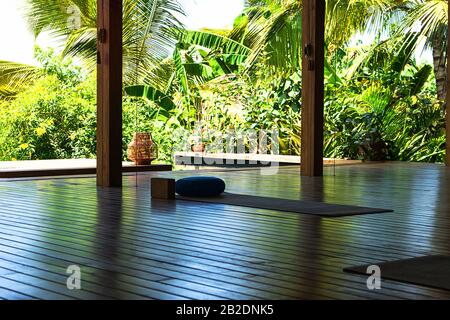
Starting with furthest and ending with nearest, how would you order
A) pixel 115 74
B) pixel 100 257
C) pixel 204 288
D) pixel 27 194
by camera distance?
pixel 115 74 → pixel 27 194 → pixel 100 257 → pixel 204 288

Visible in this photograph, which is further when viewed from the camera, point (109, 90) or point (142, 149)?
point (142, 149)

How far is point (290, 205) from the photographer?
16.9ft

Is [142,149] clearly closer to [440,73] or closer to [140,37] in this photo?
[140,37]

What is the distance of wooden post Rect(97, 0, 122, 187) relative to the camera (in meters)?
6.57

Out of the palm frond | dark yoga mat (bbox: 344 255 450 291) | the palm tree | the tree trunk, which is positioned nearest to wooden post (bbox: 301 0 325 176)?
the tree trunk

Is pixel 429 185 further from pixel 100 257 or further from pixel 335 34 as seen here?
pixel 335 34

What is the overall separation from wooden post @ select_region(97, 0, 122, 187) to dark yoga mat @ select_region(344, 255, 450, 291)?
3.67m

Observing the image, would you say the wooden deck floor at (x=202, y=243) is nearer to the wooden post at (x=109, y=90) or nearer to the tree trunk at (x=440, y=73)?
the wooden post at (x=109, y=90)

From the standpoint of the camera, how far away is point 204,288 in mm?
2727

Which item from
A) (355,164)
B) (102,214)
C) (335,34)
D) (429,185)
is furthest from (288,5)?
(102,214)

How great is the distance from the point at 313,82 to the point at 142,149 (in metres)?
2.20

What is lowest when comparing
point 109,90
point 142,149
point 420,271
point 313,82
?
point 420,271

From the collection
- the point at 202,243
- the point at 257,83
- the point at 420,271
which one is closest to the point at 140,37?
the point at 257,83
